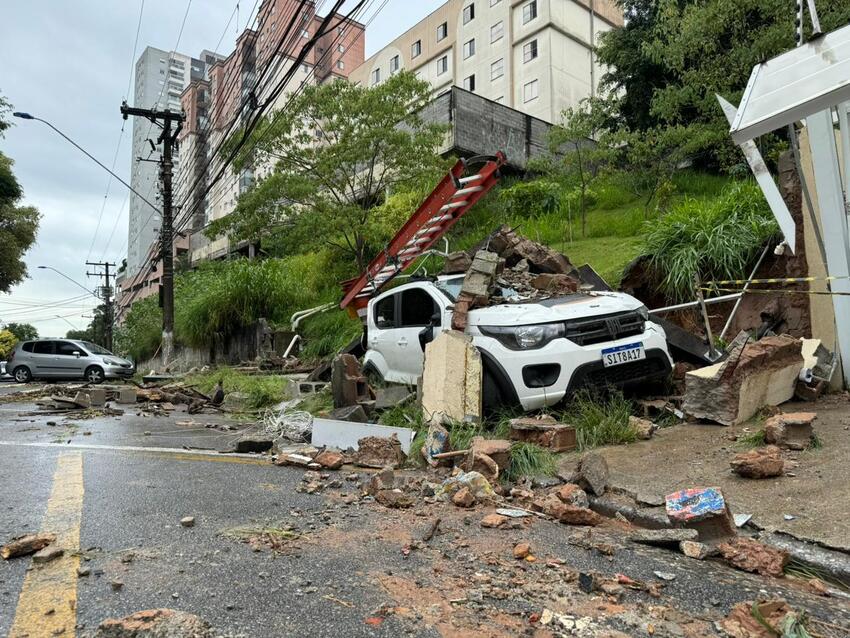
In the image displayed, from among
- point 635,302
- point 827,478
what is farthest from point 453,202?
point 827,478

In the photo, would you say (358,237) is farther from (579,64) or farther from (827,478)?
(579,64)

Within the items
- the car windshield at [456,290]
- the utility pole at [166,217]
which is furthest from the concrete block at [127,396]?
the utility pole at [166,217]

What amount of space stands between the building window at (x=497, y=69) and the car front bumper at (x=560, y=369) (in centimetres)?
3541

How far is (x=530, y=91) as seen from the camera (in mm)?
35344

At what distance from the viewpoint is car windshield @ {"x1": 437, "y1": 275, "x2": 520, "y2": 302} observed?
6.63 m

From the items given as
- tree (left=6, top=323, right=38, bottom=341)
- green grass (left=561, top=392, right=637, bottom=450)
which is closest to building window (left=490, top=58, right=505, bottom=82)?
green grass (left=561, top=392, right=637, bottom=450)

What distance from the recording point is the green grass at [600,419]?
16.4ft

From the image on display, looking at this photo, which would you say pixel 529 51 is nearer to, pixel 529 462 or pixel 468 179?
pixel 468 179

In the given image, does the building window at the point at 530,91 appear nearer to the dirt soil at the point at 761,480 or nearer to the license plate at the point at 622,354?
the license plate at the point at 622,354

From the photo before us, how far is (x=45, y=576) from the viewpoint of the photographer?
244 centimetres

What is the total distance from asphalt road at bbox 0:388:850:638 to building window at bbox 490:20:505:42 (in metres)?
38.6

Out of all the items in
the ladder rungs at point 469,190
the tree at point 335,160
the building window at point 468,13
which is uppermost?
the building window at point 468,13

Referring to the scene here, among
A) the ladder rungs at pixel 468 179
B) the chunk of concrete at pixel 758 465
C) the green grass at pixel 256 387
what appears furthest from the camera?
the green grass at pixel 256 387

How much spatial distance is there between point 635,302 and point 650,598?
4121 millimetres
